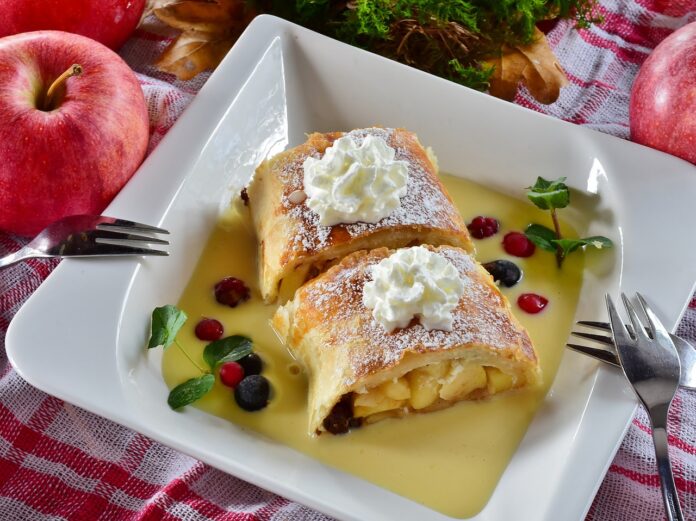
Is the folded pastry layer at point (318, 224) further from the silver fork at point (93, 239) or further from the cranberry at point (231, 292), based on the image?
the silver fork at point (93, 239)

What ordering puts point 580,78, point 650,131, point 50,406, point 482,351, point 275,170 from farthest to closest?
point 580,78 < point 650,131 < point 275,170 < point 50,406 < point 482,351

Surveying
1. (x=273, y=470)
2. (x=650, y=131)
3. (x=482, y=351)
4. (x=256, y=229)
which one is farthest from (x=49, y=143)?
(x=650, y=131)

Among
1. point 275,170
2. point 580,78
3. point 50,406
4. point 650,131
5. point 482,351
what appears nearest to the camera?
point 482,351

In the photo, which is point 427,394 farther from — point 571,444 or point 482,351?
point 571,444

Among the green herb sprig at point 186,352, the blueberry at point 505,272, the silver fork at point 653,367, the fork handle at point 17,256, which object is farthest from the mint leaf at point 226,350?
the silver fork at point 653,367

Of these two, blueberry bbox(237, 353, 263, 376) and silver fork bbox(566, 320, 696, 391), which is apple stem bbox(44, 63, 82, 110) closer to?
blueberry bbox(237, 353, 263, 376)

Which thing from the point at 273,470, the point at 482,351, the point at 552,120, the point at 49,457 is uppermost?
the point at 552,120

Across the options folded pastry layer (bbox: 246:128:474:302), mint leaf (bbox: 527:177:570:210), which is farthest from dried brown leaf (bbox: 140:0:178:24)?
mint leaf (bbox: 527:177:570:210)
